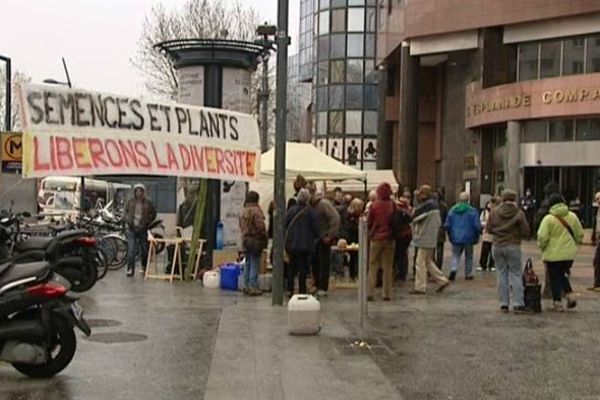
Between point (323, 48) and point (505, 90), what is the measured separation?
102ft

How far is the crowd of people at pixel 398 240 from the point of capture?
41.6 feet

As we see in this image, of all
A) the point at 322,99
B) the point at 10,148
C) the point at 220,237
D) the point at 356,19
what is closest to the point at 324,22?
the point at 356,19

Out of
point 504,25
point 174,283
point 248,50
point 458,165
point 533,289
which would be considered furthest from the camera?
point 458,165

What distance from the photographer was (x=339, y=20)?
6788cm

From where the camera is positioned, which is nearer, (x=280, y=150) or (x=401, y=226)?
(x=280, y=150)

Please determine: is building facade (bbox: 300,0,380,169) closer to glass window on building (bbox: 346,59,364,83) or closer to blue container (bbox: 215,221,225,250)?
glass window on building (bbox: 346,59,364,83)

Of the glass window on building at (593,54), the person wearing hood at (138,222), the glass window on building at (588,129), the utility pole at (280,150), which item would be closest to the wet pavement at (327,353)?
the utility pole at (280,150)

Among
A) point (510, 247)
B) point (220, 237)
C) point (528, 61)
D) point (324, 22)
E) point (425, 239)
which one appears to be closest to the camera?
point (510, 247)

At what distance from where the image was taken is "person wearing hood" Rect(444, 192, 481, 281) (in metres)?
17.6

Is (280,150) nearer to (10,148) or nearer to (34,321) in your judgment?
(34,321)

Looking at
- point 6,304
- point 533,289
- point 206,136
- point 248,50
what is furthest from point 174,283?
point 6,304

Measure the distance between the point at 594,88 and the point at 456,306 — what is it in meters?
24.5

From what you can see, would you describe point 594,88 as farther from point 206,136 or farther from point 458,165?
point 206,136

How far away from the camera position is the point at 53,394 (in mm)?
7445
